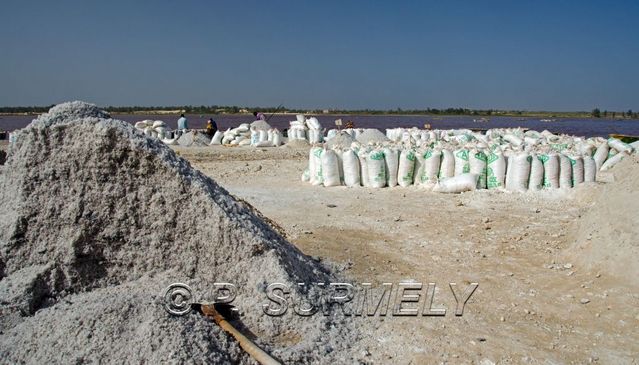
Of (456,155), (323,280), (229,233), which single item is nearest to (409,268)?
(323,280)

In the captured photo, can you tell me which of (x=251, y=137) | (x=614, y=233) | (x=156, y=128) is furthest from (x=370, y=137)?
(x=614, y=233)

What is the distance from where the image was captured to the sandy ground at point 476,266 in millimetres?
2867

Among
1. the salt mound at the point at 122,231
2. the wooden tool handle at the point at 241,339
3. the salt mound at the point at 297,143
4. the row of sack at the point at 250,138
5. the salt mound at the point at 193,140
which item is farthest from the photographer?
the salt mound at the point at 193,140

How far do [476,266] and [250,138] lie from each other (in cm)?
1186

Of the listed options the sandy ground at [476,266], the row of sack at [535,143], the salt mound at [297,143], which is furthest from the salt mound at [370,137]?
the sandy ground at [476,266]

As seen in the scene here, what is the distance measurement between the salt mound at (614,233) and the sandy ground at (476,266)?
0.29ft

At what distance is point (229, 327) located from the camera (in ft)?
8.57

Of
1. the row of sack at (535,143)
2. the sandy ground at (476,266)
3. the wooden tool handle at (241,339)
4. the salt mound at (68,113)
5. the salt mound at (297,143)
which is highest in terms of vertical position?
the salt mound at (68,113)

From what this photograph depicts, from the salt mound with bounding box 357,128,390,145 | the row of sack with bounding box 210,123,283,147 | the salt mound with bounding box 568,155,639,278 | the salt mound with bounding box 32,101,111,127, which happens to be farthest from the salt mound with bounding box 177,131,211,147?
the salt mound with bounding box 568,155,639,278

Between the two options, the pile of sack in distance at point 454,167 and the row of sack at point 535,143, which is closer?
the pile of sack in distance at point 454,167

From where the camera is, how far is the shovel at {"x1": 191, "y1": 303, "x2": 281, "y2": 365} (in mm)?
2406

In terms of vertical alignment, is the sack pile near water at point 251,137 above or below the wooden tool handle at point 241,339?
above

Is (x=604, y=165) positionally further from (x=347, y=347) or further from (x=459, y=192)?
(x=347, y=347)

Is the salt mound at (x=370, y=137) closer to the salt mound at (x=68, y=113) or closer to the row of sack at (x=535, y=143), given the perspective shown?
the row of sack at (x=535, y=143)
